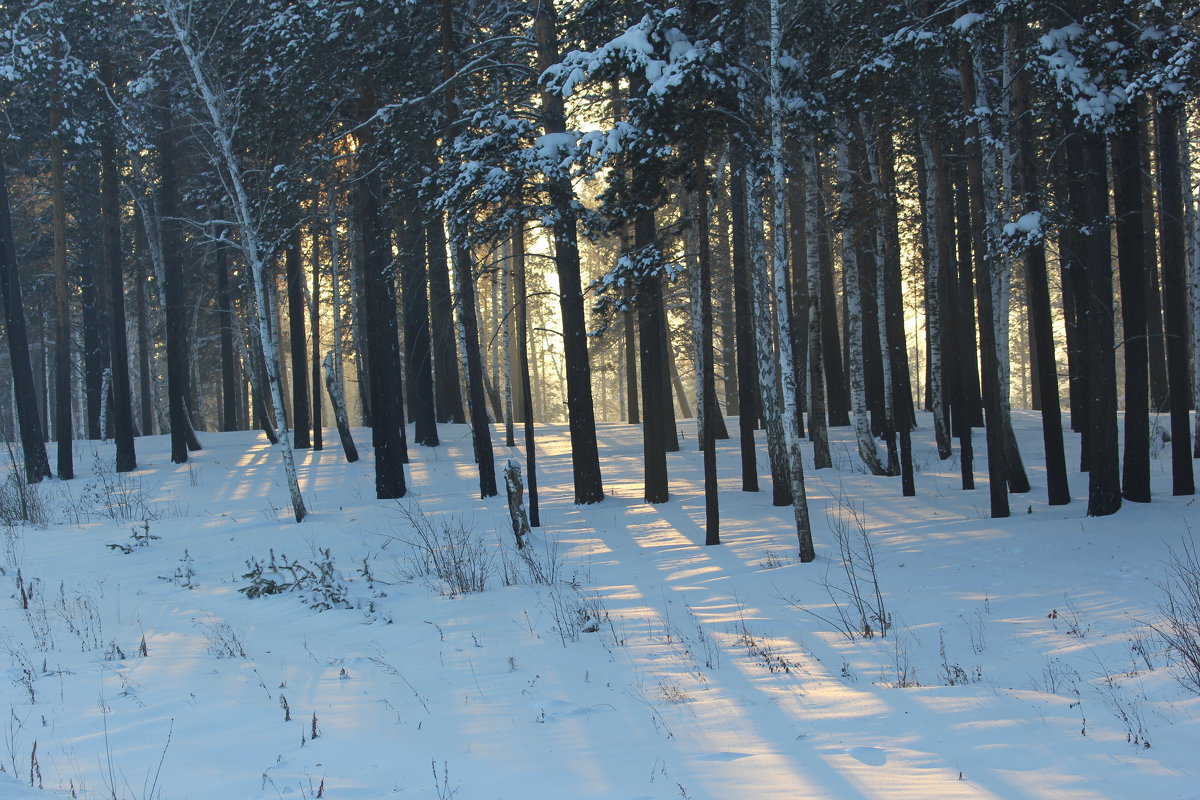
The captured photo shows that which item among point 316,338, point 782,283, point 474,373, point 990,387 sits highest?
point 316,338

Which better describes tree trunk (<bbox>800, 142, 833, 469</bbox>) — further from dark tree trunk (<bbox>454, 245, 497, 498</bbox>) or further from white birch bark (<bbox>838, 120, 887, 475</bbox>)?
dark tree trunk (<bbox>454, 245, 497, 498</bbox>)

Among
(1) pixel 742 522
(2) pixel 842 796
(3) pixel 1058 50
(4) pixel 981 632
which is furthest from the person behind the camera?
(1) pixel 742 522

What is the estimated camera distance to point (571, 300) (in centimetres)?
1441

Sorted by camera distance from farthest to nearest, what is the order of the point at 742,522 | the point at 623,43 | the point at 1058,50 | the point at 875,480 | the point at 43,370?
1. the point at 43,370
2. the point at 875,480
3. the point at 742,522
4. the point at 1058,50
5. the point at 623,43

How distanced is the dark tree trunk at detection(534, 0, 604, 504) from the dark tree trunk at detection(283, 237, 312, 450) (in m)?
11.2

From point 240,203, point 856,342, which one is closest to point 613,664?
point 240,203

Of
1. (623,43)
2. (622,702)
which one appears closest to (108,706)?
(622,702)

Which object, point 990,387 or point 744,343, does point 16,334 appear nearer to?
point 744,343

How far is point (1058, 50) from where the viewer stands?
36.9 ft

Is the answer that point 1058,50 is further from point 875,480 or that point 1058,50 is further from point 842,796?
point 842,796

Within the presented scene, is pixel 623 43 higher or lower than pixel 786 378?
higher

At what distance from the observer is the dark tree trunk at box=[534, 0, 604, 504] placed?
12.9 meters

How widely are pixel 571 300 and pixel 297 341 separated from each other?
1315 cm

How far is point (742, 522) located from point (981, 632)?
645 centimetres
